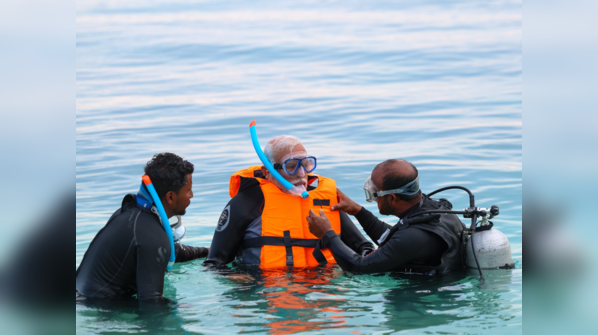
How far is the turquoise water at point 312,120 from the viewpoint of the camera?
383 cm

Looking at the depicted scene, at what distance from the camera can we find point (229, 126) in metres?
11.1

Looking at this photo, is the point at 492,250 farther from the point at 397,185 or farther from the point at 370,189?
the point at 370,189

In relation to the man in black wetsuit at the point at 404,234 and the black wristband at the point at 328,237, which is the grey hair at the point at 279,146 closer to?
the man in black wetsuit at the point at 404,234

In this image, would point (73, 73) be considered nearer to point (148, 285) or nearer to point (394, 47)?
point (148, 285)

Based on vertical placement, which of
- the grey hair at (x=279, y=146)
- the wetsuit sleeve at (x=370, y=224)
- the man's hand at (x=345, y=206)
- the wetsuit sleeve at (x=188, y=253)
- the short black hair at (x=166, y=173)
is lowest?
the wetsuit sleeve at (x=188, y=253)

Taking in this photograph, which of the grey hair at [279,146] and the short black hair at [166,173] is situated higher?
the grey hair at [279,146]

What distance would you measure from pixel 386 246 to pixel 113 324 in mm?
1614

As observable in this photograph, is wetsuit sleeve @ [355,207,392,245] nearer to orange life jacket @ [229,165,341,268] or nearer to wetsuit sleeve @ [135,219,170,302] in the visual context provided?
orange life jacket @ [229,165,341,268]

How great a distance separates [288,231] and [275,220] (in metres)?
0.11

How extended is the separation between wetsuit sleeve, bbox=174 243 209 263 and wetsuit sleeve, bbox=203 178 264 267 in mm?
224

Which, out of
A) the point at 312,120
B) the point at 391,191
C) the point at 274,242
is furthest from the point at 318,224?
the point at 312,120

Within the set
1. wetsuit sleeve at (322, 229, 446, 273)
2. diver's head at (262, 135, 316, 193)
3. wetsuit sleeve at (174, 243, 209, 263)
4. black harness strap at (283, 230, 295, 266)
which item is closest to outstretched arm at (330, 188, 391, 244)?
diver's head at (262, 135, 316, 193)

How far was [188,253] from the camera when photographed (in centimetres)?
475

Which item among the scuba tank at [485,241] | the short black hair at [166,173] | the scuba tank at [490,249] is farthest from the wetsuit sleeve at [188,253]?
the scuba tank at [490,249]
